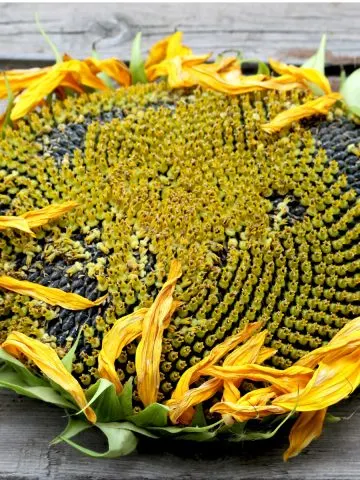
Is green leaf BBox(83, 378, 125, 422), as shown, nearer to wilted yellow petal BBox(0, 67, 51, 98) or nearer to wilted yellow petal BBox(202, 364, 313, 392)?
wilted yellow petal BBox(202, 364, 313, 392)

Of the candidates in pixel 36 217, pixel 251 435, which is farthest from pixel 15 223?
pixel 251 435

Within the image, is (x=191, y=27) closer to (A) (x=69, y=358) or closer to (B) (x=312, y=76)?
(B) (x=312, y=76)

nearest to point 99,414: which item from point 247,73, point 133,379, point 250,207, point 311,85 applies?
point 133,379

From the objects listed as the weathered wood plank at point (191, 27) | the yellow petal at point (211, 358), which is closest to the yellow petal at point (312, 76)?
the weathered wood plank at point (191, 27)

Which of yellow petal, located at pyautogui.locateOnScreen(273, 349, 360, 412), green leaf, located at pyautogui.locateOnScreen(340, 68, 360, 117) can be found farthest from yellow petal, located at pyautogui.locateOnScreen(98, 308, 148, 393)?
green leaf, located at pyautogui.locateOnScreen(340, 68, 360, 117)

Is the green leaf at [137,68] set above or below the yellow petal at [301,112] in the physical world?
above

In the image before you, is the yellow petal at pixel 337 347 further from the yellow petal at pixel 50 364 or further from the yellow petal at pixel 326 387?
the yellow petal at pixel 50 364
